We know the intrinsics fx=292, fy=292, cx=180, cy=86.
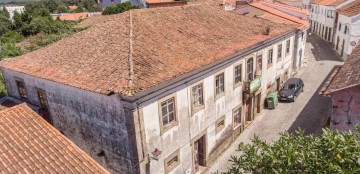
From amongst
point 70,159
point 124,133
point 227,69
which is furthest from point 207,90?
point 70,159

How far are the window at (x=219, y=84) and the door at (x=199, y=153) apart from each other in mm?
2699

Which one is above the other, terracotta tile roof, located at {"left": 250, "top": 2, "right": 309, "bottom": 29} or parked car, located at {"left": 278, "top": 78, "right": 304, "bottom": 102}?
terracotta tile roof, located at {"left": 250, "top": 2, "right": 309, "bottom": 29}

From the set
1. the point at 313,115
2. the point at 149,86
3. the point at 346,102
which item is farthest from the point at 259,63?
the point at 149,86

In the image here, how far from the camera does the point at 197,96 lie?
14672 mm

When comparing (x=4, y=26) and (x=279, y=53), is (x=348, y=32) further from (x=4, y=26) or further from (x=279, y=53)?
(x=4, y=26)

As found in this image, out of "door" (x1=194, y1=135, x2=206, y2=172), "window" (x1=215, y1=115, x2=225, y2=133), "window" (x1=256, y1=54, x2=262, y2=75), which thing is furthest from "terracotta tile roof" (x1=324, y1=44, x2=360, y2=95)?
"door" (x1=194, y1=135, x2=206, y2=172)

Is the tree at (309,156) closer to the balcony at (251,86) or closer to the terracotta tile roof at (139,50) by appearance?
the terracotta tile roof at (139,50)

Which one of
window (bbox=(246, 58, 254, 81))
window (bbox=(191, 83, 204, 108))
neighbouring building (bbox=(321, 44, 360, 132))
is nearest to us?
neighbouring building (bbox=(321, 44, 360, 132))

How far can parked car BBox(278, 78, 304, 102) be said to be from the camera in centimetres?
2335

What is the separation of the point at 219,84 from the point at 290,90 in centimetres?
1009

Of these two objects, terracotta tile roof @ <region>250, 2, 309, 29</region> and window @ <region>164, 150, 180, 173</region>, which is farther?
terracotta tile roof @ <region>250, 2, 309, 29</region>

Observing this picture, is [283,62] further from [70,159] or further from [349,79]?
[70,159]

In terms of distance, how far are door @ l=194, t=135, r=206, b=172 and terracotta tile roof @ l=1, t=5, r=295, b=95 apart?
4530 mm

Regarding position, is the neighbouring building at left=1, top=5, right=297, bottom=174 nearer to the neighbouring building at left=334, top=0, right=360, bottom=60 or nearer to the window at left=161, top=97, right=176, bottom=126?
the window at left=161, top=97, right=176, bottom=126
